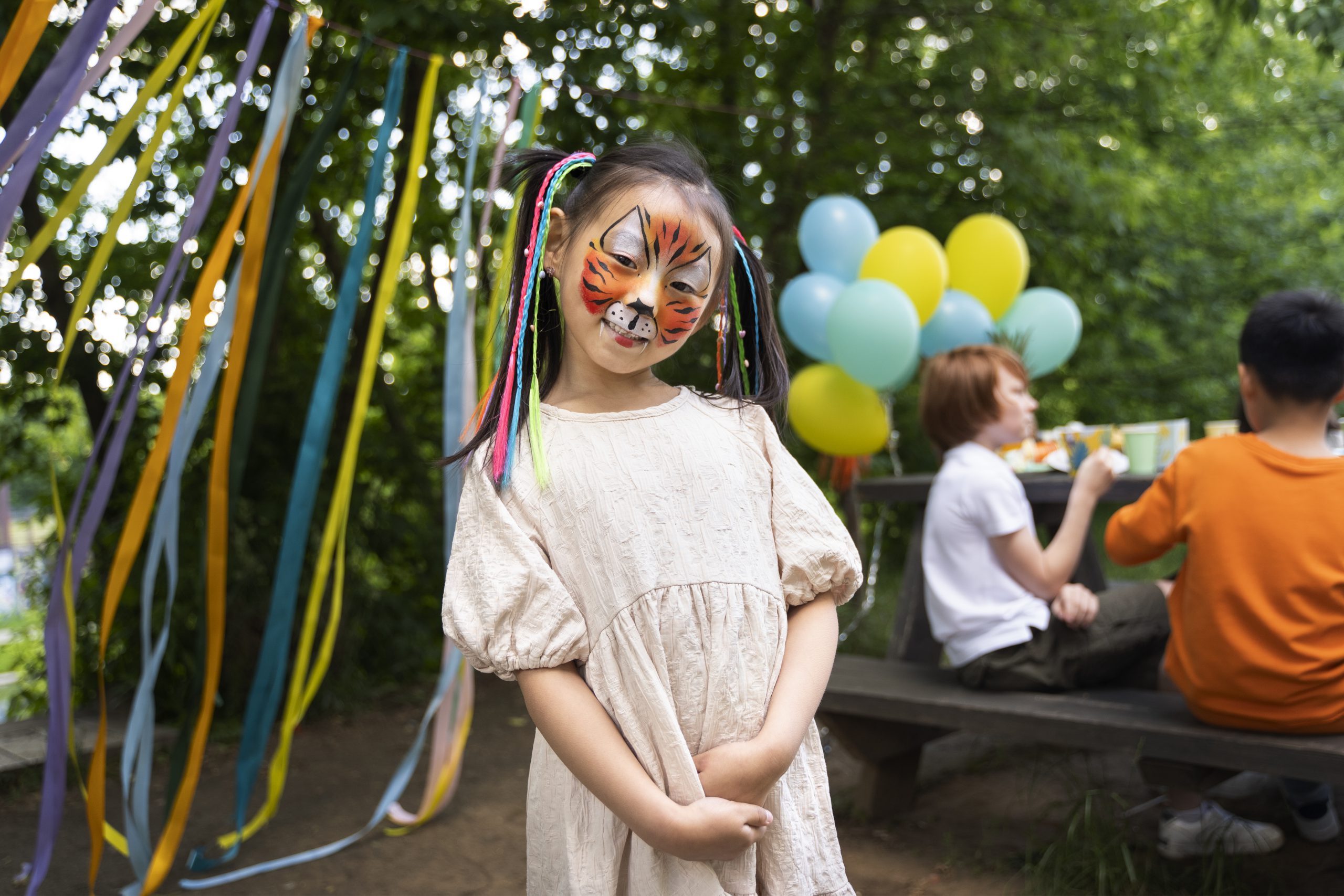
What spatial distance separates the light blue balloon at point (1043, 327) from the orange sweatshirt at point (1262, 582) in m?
1.82

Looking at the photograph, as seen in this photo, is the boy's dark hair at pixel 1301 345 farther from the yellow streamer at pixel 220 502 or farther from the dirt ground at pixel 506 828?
the yellow streamer at pixel 220 502

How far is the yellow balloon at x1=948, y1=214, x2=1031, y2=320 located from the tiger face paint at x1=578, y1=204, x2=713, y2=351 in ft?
9.95

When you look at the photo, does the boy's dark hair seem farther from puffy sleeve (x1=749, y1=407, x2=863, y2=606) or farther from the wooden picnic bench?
puffy sleeve (x1=749, y1=407, x2=863, y2=606)

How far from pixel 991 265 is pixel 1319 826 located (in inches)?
85.7

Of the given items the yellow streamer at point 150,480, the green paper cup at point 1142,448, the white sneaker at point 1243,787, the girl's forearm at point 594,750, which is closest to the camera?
the girl's forearm at point 594,750

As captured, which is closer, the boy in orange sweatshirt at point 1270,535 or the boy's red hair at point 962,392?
the boy in orange sweatshirt at point 1270,535

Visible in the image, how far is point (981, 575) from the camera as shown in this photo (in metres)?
2.62

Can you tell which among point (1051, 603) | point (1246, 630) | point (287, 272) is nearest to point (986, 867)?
point (1051, 603)

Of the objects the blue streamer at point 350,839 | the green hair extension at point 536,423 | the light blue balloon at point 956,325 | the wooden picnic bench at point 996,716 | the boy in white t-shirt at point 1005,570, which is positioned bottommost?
the blue streamer at point 350,839

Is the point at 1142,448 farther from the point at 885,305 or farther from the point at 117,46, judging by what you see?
the point at 117,46

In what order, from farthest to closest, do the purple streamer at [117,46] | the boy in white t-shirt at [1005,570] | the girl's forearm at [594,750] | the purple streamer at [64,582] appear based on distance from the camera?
the boy in white t-shirt at [1005,570] < the purple streamer at [64,582] < the purple streamer at [117,46] < the girl's forearm at [594,750]

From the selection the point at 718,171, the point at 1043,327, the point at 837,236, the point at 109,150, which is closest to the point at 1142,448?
the point at 1043,327

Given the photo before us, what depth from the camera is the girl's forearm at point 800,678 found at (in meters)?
1.19

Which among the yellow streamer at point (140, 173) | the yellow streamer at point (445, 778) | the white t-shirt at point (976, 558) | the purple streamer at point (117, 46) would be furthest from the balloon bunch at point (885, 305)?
the purple streamer at point (117, 46)
